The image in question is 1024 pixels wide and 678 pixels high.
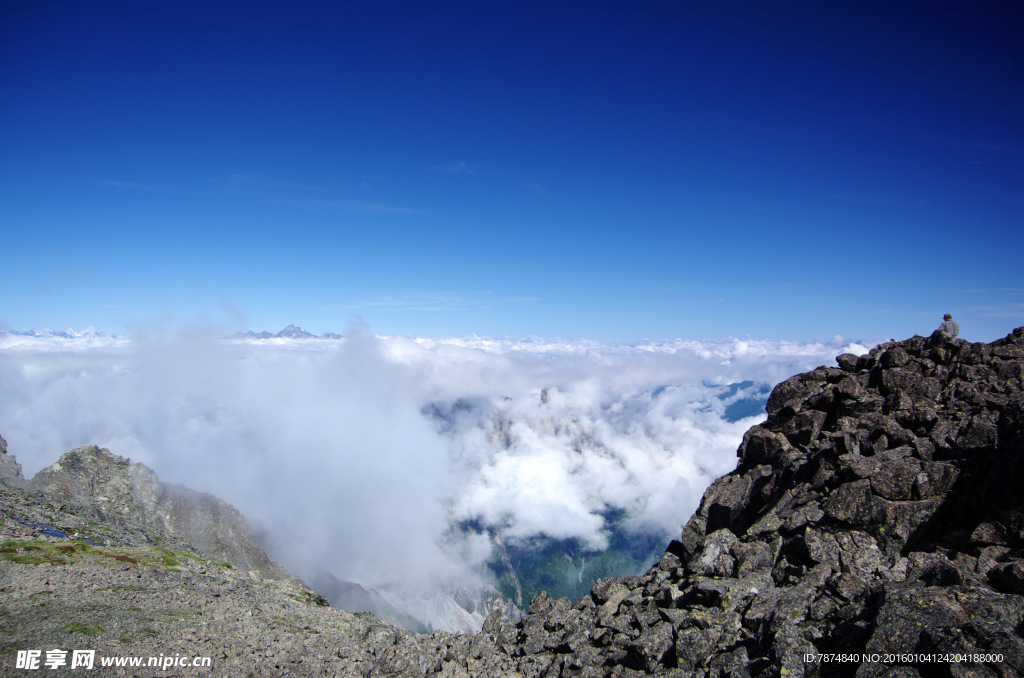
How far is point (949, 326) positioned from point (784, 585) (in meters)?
32.3

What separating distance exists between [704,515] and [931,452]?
1847 centimetres

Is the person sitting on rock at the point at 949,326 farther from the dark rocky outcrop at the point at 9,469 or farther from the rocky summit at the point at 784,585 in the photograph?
the dark rocky outcrop at the point at 9,469

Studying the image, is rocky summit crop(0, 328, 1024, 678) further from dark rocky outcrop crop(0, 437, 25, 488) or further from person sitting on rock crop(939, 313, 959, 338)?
dark rocky outcrop crop(0, 437, 25, 488)

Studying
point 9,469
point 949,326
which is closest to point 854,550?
point 949,326

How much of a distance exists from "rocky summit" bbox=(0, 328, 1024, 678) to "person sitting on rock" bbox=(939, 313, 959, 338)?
3.41 feet

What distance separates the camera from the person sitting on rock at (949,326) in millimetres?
42500

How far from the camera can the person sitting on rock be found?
4250 cm

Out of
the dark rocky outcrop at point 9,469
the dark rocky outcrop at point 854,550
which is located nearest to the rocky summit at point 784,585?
the dark rocky outcrop at point 854,550

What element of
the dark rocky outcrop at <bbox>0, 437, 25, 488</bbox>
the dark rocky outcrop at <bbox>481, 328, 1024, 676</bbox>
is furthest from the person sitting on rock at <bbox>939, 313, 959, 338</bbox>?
the dark rocky outcrop at <bbox>0, 437, 25, 488</bbox>

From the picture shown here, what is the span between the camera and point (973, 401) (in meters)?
37.1

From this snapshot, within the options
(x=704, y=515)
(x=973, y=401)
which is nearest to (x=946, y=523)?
(x=973, y=401)

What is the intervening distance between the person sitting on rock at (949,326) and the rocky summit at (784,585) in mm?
Answer: 1040

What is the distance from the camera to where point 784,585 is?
29.2 metres

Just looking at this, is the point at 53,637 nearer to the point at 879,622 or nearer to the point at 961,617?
the point at 879,622
